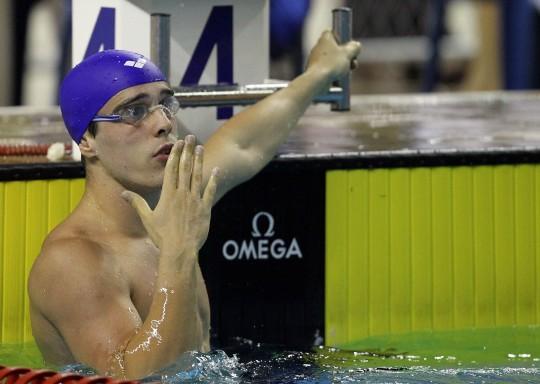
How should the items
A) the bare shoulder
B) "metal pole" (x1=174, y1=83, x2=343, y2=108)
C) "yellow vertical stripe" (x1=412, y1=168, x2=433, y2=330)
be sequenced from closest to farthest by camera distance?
1. the bare shoulder
2. "metal pole" (x1=174, y1=83, x2=343, y2=108)
3. "yellow vertical stripe" (x1=412, y1=168, x2=433, y2=330)

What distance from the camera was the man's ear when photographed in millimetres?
2719

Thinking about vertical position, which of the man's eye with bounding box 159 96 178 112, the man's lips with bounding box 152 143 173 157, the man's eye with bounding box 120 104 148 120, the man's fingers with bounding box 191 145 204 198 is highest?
the man's eye with bounding box 159 96 178 112

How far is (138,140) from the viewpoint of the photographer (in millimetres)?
2660

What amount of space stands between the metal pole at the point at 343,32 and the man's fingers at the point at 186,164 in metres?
1.28

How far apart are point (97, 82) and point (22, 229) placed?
92cm

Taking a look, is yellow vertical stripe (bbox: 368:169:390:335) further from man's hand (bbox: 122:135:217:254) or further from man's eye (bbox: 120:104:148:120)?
man's hand (bbox: 122:135:217:254)

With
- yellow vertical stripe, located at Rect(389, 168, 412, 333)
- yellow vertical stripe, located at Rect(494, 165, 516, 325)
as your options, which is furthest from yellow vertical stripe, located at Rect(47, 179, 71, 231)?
yellow vertical stripe, located at Rect(494, 165, 516, 325)

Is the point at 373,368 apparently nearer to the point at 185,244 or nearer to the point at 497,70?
the point at 185,244

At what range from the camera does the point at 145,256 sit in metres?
2.80

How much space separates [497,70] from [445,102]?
3.78 m

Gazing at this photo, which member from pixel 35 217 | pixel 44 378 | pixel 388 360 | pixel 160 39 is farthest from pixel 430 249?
pixel 44 378

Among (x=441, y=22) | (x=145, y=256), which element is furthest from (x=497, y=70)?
(x=145, y=256)

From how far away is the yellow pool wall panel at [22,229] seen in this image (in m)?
3.47

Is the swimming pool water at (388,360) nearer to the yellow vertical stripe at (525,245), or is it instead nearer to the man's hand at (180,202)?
the yellow vertical stripe at (525,245)
